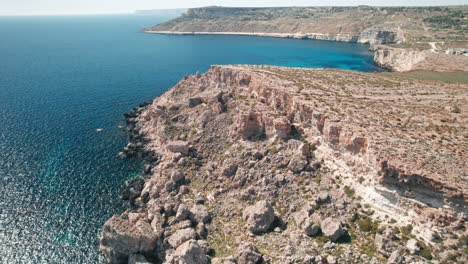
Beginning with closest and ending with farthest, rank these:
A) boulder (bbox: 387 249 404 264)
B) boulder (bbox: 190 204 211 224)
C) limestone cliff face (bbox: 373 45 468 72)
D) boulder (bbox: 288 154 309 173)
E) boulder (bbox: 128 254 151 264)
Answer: boulder (bbox: 387 249 404 264) → boulder (bbox: 128 254 151 264) → boulder (bbox: 190 204 211 224) → boulder (bbox: 288 154 309 173) → limestone cliff face (bbox: 373 45 468 72)

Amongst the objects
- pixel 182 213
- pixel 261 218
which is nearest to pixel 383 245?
pixel 261 218

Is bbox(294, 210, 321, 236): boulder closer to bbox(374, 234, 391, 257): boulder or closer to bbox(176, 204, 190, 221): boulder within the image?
bbox(374, 234, 391, 257): boulder

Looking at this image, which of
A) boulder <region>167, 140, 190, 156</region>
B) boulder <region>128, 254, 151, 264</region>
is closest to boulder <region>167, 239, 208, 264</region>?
boulder <region>128, 254, 151, 264</region>

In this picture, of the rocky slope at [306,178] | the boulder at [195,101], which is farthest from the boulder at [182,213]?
the boulder at [195,101]

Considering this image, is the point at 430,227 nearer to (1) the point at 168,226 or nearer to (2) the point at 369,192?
(2) the point at 369,192

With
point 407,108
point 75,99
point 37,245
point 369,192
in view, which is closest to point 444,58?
point 407,108
